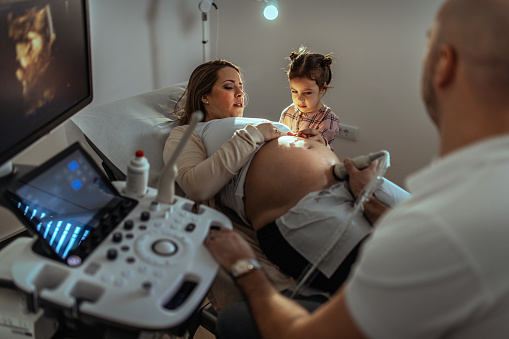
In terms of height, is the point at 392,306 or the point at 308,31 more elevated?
the point at 308,31

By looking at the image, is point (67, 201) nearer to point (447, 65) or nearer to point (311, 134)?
point (447, 65)

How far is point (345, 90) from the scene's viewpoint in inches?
102

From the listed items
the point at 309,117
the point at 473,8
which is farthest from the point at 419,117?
the point at 473,8

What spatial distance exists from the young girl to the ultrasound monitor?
3.65 ft

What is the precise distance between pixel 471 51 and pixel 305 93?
1450 millimetres

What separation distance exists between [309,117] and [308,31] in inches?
27.9

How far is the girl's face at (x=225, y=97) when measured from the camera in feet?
6.00

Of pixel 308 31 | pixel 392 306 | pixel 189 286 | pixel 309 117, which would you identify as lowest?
pixel 189 286

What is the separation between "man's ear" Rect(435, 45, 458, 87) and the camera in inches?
27.7

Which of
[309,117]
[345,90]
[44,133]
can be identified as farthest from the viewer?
[345,90]

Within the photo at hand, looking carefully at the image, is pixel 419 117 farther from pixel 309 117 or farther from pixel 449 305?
pixel 449 305

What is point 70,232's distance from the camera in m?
0.97

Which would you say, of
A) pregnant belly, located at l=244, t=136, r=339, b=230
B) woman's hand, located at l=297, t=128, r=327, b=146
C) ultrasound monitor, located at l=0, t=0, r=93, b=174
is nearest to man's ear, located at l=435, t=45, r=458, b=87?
pregnant belly, located at l=244, t=136, r=339, b=230

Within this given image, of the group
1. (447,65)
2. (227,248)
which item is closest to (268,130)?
(227,248)
